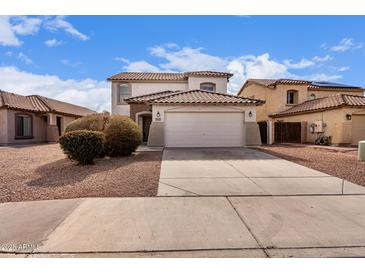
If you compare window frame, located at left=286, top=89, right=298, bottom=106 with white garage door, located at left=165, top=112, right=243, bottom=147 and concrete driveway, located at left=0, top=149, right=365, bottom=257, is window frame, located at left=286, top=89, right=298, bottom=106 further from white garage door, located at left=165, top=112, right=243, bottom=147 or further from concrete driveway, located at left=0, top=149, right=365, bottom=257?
concrete driveway, located at left=0, top=149, right=365, bottom=257

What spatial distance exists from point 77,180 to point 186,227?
14.5 feet

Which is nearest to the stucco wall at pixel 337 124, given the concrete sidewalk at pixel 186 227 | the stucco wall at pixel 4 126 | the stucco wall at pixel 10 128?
the concrete sidewalk at pixel 186 227

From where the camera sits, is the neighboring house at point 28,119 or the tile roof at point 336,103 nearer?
the tile roof at point 336,103

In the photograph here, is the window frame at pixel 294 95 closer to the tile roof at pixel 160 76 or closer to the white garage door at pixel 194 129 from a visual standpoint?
the tile roof at pixel 160 76

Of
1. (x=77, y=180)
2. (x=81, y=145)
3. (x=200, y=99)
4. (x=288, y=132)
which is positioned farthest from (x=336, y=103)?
(x=77, y=180)

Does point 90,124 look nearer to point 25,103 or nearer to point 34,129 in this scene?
point 34,129

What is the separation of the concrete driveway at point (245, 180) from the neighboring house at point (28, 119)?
16286 mm

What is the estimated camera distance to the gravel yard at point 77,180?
5.89 metres

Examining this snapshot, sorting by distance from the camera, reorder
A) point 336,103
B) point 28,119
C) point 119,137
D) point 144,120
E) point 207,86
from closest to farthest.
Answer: point 119,137 → point 336,103 → point 144,120 → point 28,119 → point 207,86

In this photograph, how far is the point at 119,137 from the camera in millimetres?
11250

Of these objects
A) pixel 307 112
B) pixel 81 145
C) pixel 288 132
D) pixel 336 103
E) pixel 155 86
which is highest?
pixel 155 86

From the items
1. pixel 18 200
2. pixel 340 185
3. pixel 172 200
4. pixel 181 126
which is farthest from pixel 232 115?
pixel 18 200

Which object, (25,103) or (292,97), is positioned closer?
(25,103)

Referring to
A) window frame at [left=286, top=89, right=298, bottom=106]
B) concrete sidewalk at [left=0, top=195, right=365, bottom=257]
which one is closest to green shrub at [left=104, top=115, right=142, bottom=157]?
concrete sidewalk at [left=0, top=195, right=365, bottom=257]
